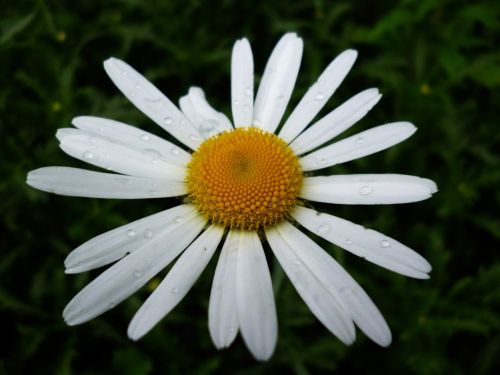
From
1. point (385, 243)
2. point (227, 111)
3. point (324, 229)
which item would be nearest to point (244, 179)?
point (324, 229)

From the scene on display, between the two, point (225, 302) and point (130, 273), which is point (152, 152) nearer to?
point (130, 273)

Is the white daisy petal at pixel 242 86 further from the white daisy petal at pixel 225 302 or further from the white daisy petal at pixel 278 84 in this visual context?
the white daisy petal at pixel 225 302

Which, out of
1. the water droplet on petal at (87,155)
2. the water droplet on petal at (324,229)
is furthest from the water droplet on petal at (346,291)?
the water droplet on petal at (87,155)

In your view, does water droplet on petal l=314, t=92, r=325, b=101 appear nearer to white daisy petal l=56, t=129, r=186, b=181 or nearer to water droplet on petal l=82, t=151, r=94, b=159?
white daisy petal l=56, t=129, r=186, b=181

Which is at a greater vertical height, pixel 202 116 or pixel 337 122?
pixel 202 116

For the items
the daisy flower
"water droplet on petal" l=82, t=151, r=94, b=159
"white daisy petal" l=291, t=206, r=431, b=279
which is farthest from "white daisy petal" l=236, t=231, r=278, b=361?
"water droplet on petal" l=82, t=151, r=94, b=159
